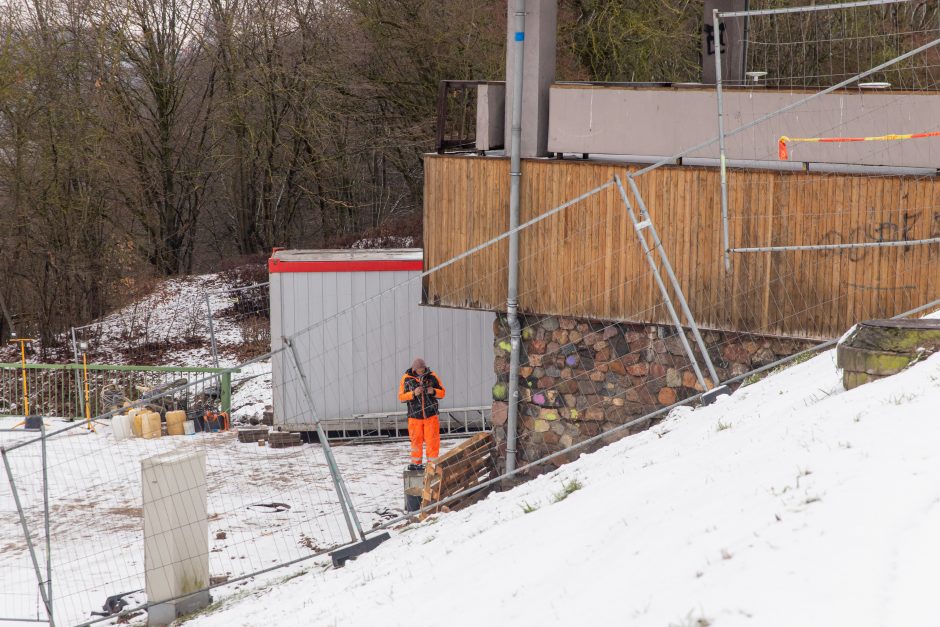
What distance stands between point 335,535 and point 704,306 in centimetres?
438

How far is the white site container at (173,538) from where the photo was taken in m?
7.90

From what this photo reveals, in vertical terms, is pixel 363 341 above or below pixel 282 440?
above

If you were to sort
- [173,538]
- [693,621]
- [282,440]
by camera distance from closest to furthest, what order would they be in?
[693,621] < [173,538] < [282,440]

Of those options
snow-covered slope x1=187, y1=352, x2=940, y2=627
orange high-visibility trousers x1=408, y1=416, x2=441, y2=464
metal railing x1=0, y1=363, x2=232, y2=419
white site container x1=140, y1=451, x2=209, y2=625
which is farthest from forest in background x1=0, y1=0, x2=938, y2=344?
snow-covered slope x1=187, y1=352, x2=940, y2=627

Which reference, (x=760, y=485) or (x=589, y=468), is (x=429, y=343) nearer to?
(x=589, y=468)

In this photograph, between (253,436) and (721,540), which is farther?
(253,436)

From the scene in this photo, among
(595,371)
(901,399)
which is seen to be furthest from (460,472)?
(901,399)

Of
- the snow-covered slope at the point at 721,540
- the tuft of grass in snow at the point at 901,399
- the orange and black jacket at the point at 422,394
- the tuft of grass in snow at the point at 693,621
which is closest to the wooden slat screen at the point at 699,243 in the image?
the orange and black jacket at the point at 422,394

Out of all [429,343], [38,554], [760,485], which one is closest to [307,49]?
[429,343]

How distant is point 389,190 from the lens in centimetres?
3047

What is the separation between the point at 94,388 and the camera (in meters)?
19.2

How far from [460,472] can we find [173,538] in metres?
3.93

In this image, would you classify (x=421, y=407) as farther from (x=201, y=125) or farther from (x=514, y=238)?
(x=201, y=125)

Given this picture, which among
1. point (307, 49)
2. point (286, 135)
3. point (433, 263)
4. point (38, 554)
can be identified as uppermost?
point (307, 49)
